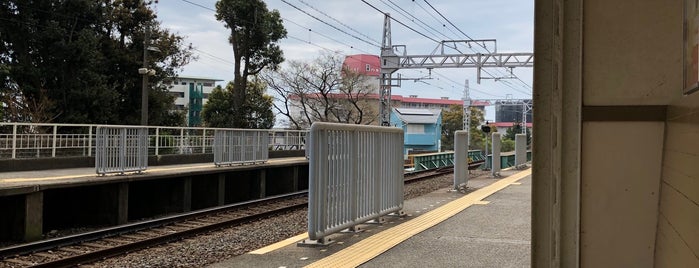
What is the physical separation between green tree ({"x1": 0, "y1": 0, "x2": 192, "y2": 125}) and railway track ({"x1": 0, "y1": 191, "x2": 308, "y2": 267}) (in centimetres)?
1404

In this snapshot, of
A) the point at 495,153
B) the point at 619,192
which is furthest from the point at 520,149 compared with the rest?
the point at 619,192

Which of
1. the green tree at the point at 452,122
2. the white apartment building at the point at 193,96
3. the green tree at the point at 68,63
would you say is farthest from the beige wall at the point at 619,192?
the green tree at the point at 452,122

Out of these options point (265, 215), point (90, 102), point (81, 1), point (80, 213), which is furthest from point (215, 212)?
point (81, 1)

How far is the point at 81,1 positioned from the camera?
81.8 ft

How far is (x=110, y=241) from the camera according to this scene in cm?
923

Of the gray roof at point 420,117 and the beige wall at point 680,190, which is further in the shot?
the gray roof at point 420,117

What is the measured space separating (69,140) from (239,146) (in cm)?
514

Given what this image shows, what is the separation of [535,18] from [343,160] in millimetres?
3978

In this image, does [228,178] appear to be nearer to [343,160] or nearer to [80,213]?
[80,213]

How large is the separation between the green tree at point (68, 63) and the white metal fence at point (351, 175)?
748 inches

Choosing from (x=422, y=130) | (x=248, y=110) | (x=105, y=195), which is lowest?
(x=105, y=195)

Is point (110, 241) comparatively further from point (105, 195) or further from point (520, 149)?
point (520, 149)

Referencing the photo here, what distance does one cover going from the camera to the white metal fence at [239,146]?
1719cm

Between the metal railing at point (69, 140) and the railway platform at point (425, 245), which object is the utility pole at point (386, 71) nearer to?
the metal railing at point (69, 140)
